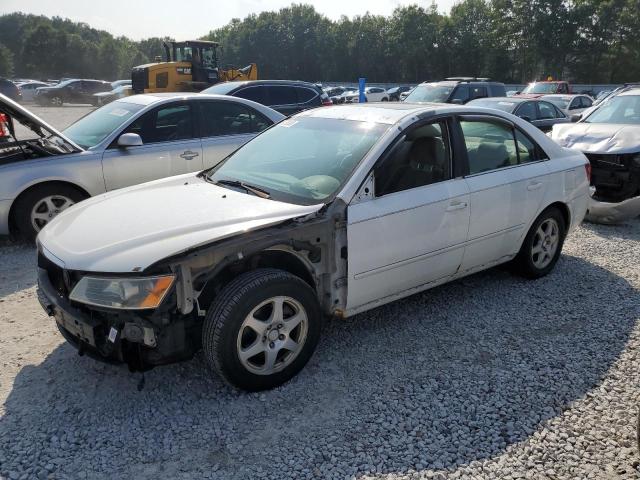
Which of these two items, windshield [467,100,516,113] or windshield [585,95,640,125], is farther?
windshield [467,100,516,113]

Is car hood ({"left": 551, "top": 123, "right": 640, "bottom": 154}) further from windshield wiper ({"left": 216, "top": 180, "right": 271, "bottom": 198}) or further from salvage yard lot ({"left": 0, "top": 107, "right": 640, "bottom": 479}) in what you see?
windshield wiper ({"left": 216, "top": 180, "right": 271, "bottom": 198})

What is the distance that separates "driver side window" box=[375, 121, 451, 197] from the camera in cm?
340

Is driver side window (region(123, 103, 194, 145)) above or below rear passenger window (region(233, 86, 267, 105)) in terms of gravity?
below

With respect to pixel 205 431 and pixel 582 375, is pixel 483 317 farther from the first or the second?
pixel 205 431

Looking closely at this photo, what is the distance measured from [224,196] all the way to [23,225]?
10.8ft

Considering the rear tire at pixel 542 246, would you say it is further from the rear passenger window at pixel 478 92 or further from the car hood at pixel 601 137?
the rear passenger window at pixel 478 92

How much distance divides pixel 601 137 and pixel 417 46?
207ft

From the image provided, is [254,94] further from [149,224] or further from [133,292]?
[133,292]

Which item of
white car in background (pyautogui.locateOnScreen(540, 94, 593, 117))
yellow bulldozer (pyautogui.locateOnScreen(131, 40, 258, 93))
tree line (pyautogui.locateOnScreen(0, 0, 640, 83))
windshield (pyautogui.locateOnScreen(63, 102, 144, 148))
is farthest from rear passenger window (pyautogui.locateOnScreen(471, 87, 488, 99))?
tree line (pyautogui.locateOnScreen(0, 0, 640, 83))

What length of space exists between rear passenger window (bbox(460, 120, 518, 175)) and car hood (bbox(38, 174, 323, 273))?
153 centimetres

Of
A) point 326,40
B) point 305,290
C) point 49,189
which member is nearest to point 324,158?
point 305,290

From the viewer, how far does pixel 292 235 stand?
297 cm

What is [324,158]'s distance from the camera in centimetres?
357

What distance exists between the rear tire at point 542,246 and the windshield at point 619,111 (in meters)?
3.67
